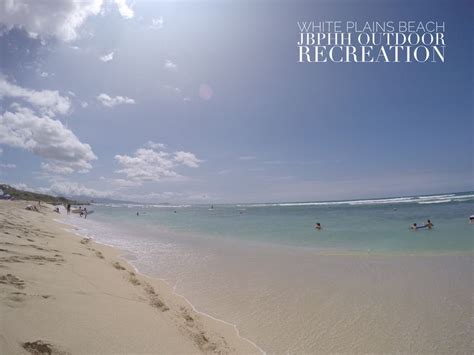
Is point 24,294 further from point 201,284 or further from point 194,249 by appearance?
point 194,249

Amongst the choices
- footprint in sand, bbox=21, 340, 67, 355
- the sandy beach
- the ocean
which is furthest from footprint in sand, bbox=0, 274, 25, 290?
the ocean

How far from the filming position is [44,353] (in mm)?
3275

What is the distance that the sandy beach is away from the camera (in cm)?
362

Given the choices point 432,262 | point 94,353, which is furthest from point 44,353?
point 432,262

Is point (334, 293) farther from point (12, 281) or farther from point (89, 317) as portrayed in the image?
point (12, 281)

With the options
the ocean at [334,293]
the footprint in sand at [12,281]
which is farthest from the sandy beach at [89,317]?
the ocean at [334,293]

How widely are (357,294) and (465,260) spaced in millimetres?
7255

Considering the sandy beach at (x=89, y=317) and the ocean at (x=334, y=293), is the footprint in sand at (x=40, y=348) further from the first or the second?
the ocean at (x=334, y=293)

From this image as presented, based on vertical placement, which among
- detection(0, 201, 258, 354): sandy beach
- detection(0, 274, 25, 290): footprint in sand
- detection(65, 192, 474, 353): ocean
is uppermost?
detection(0, 274, 25, 290): footprint in sand

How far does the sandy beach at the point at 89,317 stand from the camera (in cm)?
362

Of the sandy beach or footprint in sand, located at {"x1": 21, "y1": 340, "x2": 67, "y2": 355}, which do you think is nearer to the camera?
footprint in sand, located at {"x1": 21, "y1": 340, "x2": 67, "y2": 355}

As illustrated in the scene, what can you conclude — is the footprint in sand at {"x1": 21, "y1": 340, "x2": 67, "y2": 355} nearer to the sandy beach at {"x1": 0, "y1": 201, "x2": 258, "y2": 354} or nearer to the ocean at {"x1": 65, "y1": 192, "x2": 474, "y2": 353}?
the sandy beach at {"x1": 0, "y1": 201, "x2": 258, "y2": 354}

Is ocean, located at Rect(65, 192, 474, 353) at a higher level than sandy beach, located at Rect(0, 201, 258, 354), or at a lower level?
lower

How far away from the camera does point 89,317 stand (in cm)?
447
